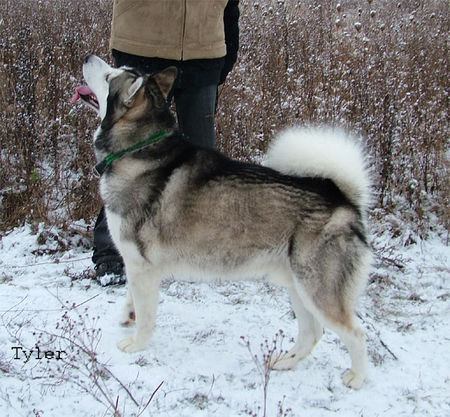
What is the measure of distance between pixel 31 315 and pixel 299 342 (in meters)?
1.54

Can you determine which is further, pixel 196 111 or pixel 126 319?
pixel 196 111

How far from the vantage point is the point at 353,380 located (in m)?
2.30

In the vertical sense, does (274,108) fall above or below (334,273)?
A: above

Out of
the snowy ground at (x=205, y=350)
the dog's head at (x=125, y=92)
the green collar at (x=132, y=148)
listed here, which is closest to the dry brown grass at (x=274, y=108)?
the snowy ground at (x=205, y=350)

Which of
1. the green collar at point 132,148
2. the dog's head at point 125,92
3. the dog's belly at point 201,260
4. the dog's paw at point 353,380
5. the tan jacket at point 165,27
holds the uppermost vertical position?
the tan jacket at point 165,27

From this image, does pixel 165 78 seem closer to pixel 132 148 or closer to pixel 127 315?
pixel 132 148

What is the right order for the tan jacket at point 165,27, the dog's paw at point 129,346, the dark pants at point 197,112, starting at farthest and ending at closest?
the dark pants at point 197,112 → the tan jacket at point 165,27 → the dog's paw at point 129,346

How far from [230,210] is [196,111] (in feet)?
3.20

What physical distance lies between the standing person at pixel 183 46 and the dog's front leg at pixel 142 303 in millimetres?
780

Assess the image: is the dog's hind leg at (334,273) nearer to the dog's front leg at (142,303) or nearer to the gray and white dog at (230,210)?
the gray and white dog at (230,210)

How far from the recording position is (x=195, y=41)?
9.12 feet

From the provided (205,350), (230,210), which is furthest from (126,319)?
(230,210)

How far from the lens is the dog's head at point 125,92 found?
2.34m

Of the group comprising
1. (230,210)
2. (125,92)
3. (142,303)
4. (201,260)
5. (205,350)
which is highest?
(125,92)
